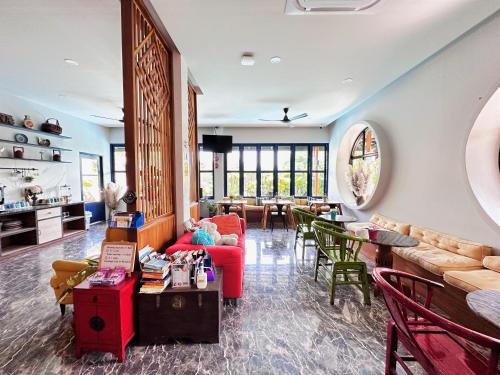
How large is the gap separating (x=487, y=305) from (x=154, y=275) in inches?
89.2

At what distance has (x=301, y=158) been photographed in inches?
310

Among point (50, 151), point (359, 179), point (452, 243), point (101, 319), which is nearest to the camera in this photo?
point (101, 319)

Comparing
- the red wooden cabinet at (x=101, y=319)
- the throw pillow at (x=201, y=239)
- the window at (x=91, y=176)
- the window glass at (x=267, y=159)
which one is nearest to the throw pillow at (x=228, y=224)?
the throw pillow at (x=201, y=239)

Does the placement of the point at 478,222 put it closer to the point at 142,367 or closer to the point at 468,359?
the point at 468,359

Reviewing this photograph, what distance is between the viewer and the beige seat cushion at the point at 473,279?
6.86ft

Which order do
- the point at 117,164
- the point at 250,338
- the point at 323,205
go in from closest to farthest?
the point at 250,338 < the point at 323,205 < the point at 117,164

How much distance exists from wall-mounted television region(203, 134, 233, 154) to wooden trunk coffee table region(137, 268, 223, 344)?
5.59m

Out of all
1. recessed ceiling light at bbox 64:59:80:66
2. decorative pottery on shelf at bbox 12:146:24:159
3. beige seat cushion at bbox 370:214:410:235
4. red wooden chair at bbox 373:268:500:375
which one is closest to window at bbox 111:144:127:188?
decorative pottery on shelf at bbox 12:146:24:159

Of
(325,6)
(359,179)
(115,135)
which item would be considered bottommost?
(359,179)

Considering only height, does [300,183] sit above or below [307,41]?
below

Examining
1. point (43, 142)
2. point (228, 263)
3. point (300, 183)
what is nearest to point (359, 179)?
point (300, 183)

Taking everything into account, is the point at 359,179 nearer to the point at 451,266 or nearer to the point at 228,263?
the point at 451,266

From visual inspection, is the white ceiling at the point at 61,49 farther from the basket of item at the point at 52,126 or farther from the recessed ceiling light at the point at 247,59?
the recessed ceiling light at the point at 247,59

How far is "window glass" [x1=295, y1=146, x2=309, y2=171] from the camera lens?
7.86m
